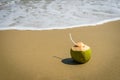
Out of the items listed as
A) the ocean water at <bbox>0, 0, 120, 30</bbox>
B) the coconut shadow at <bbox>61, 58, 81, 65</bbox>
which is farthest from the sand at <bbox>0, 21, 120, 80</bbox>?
the ocean water at <bbox>0, 0, 120, 30</bbox>

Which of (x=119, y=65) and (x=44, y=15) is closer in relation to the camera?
(x=119, y=65)

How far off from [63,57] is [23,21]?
7.56 ft

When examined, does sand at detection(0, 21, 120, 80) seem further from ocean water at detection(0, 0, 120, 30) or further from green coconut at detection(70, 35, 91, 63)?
ocean water at detection(0, 0, 120, 30)

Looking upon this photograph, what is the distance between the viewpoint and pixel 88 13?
662cm

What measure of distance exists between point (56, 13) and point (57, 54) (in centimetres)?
250

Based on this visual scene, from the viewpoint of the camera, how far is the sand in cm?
388

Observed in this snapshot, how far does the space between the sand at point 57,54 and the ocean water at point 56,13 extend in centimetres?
39

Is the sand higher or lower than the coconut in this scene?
lower

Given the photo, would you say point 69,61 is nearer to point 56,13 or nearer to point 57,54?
point 57,54

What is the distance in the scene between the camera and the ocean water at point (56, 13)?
5.97m

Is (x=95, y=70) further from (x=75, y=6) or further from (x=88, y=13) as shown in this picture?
(x=75, y=6)

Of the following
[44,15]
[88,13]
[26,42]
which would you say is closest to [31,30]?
[26,42]

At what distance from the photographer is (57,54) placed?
14.6 feet

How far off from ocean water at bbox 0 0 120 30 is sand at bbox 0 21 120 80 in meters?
0.39
